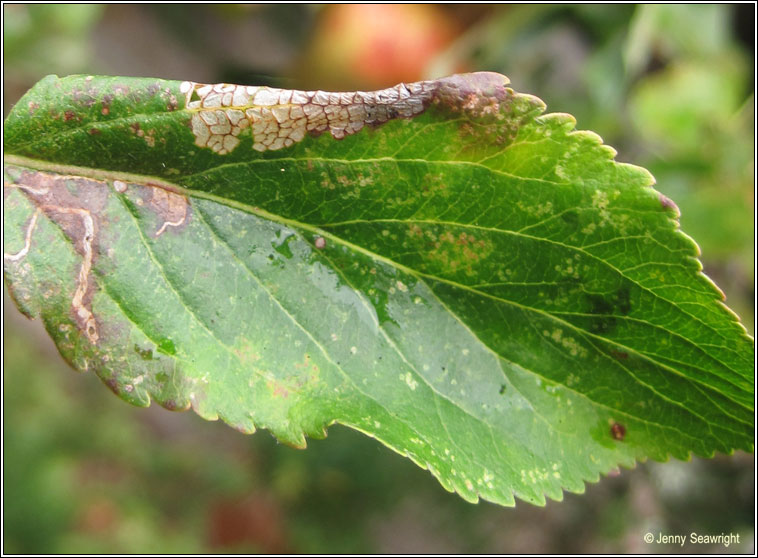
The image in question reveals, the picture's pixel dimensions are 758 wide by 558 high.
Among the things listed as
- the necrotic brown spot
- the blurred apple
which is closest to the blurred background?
the blurred apple

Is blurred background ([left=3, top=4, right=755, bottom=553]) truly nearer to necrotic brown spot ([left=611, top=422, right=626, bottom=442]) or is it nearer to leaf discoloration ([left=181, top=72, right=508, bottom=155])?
leaf discoloration ([left=181, top=72, right=508, bottom=155])

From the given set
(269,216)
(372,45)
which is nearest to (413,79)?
(372,45)

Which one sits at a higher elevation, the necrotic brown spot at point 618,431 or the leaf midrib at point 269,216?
the leaf midrib at point 269,216

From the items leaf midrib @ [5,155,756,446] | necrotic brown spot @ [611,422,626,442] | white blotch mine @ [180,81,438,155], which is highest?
white blotch mine @ [180,81,438,155]

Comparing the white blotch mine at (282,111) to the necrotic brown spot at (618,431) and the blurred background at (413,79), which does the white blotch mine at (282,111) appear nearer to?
the blurred background at (413,79)

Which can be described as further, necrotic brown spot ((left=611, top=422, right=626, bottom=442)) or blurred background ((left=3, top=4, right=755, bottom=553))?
blurred background ((left=3, top=4, right=755, bottom=553))

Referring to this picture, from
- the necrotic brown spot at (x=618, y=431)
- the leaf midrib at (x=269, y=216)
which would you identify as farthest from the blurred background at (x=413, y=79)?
the necrotic brown spot at (x=618, y=431)

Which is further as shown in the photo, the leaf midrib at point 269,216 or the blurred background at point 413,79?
the blurred background at point 413,79

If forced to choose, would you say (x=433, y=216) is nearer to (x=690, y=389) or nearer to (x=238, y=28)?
(x=690, y=389)

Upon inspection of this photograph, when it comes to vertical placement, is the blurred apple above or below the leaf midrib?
above
